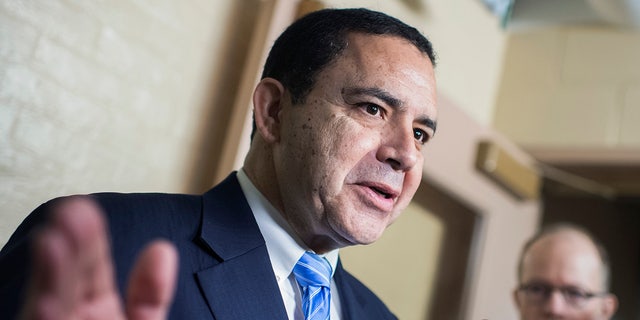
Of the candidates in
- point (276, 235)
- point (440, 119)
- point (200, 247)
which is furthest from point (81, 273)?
point (440, 119)

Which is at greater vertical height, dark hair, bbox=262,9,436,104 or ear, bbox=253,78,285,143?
dark hair, bbox=262,9,436,104

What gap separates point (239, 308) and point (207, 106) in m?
0.68

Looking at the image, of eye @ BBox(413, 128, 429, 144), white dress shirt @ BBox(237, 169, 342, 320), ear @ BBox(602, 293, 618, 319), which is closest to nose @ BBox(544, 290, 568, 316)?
ear @ BBox(602, 293, 618, 319)

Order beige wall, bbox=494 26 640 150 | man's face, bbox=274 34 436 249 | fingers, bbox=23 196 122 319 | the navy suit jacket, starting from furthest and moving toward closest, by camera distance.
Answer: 1. beige wall, bbox=494 26 640 150
2. man's face, bbox=274 34 436 249
3. the navy suit jacket
4. fingers, bbox=23 196 122 319

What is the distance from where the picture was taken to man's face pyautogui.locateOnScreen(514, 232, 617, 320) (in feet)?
5.95

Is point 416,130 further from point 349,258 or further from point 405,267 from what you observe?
point 405,267

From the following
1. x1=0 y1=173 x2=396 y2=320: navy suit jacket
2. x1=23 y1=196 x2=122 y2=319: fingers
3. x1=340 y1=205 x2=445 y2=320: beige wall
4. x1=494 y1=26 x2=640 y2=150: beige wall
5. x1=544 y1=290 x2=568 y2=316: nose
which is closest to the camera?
x1=23 y1=196 x2=122 y2=319: fingers

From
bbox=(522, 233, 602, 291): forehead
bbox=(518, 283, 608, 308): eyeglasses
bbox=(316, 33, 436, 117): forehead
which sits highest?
bbox=(316, 33, 436, 117): forehead

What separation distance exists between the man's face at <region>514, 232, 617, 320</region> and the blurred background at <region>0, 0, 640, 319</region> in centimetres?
25

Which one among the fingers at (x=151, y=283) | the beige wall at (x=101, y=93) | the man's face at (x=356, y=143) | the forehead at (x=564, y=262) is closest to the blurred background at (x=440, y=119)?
the beige wall at (x=101, y=93)

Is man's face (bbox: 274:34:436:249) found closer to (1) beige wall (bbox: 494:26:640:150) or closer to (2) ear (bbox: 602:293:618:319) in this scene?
(2) ear (bbox: 602:293:618:319)

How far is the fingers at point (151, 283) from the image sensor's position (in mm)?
453

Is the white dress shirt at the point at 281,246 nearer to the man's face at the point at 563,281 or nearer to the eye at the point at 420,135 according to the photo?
the eye at the point at 420,135

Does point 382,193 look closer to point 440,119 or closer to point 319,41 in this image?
point 319,41
